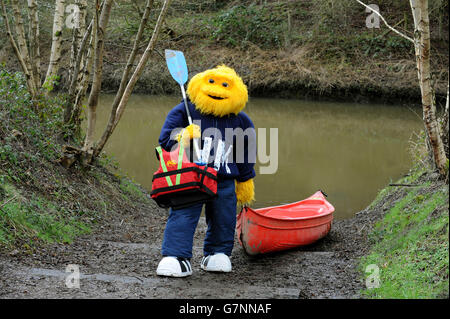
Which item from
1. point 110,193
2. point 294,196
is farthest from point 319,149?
point 110,193

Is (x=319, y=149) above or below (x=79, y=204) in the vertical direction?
Answer: above

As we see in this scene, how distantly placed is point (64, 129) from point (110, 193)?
0.99 m

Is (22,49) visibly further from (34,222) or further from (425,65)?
(425,65)

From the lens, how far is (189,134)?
437 cm

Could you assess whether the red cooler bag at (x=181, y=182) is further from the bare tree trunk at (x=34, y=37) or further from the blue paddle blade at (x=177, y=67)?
the bare tree trunk at (x=34, y=37)

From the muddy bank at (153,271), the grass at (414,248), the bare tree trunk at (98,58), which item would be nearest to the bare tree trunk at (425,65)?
the grass at (414,248)

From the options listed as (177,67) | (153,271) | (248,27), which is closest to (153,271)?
(153,271)

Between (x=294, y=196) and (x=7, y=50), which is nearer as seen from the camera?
(x=294, y=196)

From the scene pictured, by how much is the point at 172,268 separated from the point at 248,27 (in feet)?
67.3

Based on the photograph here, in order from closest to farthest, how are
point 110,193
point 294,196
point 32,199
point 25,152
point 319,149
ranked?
point 32,199 → point 25,152 → point 110,193 → point 294,196 → point 319,149

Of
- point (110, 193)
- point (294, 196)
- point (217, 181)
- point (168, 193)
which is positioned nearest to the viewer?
point (168, 193)

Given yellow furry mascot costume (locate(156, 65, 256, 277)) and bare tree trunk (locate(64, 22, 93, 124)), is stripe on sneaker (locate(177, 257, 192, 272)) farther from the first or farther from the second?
bare tree trunk (locate(64, 22, 93, 124))

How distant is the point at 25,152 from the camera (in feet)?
18.9
